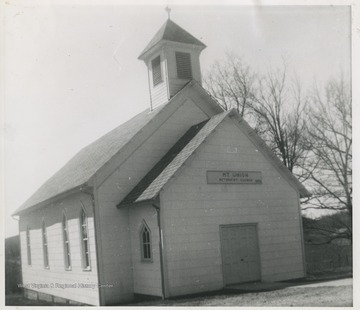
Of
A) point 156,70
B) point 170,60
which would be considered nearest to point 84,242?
point 156,70

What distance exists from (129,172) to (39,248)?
27.6 ft

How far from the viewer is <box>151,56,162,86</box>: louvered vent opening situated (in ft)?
68.8

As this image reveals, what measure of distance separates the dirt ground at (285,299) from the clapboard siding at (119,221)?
145cm

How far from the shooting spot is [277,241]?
60.6 feet

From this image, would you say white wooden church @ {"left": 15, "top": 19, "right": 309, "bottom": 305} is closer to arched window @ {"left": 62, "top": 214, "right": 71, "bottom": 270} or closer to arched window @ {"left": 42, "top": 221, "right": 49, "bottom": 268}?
arched window @ {"left": 62, "top": 214, "right": 71, "bottom": 270}

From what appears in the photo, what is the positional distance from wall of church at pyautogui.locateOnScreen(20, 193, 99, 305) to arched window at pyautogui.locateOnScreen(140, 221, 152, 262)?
160cm

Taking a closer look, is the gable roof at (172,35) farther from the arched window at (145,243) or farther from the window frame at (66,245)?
the arched window at (145,243)

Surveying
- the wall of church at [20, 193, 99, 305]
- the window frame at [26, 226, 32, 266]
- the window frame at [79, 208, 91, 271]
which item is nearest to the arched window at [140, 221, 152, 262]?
the wall of church at [20, 193, 99, 305]

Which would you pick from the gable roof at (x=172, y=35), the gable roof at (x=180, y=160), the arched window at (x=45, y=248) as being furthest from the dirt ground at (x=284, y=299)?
the gable roof at (x=172, y=35)

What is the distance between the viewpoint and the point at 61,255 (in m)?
20.5

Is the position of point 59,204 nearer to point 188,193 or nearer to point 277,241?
point 188,193

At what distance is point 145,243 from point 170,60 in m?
7.72

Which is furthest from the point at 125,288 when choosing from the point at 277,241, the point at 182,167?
the point at 277,241

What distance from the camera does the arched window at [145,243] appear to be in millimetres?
16625
